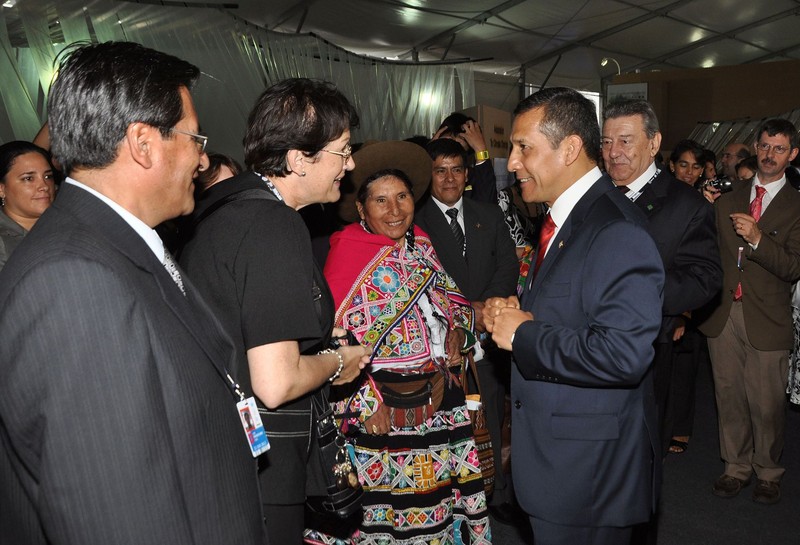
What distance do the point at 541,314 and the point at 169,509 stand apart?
1.10 meters

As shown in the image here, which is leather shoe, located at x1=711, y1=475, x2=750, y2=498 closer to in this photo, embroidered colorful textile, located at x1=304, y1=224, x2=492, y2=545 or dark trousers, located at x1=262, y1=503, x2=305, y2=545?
embroidered colorful textile, located at x1=304, y1=224, x2=492, y2=545

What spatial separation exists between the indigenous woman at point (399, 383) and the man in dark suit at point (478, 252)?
70 centimetres

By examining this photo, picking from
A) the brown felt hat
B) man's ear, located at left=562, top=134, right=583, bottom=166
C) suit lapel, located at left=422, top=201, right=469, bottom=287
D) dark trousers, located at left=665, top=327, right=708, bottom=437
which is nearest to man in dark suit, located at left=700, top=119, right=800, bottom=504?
dark trousers, located at left=665, top=327, right=708, bottom=437

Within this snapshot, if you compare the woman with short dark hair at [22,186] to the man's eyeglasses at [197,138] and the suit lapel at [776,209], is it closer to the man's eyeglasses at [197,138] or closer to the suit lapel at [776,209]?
the man's eyeglasses at [197,138]

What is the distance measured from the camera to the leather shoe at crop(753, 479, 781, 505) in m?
3.34

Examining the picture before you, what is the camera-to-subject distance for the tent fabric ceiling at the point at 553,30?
284 inches

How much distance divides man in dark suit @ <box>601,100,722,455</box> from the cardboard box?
2180 mm

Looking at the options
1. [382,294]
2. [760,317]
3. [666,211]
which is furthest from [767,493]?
[382,294]

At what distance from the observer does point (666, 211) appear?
2.59 metres

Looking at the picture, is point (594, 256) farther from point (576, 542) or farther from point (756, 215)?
point (756, 215)

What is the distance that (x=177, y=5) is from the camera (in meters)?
4.82

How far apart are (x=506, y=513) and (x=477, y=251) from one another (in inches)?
54.7

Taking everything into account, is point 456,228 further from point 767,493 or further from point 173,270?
point 173,270

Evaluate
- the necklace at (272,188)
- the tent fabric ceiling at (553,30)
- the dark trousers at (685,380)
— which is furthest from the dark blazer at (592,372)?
the tent fabric ceiling at (553,30)
